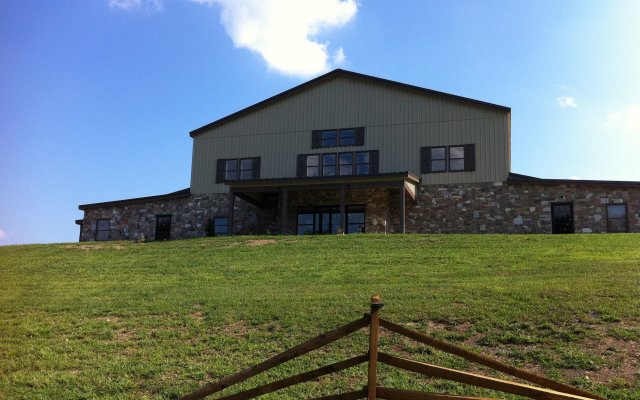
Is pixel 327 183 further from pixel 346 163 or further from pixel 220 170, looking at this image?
pixel 220 170

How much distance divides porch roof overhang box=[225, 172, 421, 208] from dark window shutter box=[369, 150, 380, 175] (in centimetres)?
192

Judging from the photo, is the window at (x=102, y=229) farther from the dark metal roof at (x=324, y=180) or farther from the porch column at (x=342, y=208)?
the porch column at (x=342, y=208)

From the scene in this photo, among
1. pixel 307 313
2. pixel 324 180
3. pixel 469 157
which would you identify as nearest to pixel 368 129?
pixel 324 180

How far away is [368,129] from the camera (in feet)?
85.9

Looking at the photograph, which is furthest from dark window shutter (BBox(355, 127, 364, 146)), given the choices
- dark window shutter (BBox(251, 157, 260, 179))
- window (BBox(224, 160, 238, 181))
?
window (BBox(224, 160, 238, 181))

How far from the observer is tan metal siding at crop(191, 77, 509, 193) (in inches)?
964

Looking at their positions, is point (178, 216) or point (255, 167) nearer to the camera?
point (255, 167)

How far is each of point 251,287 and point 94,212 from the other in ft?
68.4

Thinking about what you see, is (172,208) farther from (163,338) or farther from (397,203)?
(163,338)

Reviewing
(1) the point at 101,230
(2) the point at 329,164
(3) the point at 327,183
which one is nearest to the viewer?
(3) the point at 327,183

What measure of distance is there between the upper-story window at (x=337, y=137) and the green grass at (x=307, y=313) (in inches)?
379

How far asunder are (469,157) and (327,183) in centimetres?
637

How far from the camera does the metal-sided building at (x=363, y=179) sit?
23.6 m

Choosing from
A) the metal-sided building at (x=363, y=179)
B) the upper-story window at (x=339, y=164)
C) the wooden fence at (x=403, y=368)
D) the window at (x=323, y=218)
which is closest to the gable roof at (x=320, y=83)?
the metal-sided building at (x=363, y=179)
